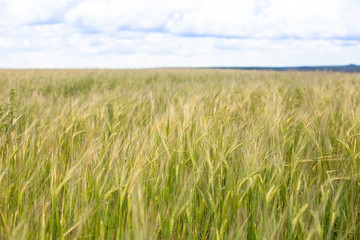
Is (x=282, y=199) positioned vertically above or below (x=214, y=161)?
below

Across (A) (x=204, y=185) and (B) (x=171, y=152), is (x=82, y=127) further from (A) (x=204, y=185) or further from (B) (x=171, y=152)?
(A) (x=204, y=185)

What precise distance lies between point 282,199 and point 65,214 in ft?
2.59

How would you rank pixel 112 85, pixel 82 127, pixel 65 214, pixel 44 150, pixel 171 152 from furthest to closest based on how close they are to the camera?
pixel 112 85, pixel 82 127, pixel 44 150, pixel 171 152, pixel 65 214

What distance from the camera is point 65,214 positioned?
897 millimetres

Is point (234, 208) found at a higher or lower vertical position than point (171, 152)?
lower

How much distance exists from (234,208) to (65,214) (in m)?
0.53

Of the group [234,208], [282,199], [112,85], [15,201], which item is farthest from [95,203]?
[112,85]

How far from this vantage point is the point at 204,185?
3.78 ft

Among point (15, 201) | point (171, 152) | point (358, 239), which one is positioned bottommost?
point (358, 239)

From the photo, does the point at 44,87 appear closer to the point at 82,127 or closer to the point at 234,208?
the point at 82,127

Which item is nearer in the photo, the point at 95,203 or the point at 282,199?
the point at 95,203

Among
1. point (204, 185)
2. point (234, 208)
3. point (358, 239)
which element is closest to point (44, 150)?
point (204, 185)

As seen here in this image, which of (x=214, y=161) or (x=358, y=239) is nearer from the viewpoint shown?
(x=358, y=239)

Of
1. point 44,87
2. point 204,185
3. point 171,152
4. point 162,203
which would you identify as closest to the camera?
point 162,203
